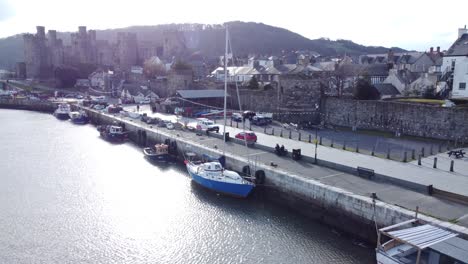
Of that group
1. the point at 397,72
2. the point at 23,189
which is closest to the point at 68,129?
the point at 23,189

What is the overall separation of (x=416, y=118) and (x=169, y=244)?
18.0 meters

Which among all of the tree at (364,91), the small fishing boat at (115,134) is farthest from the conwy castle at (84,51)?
the tree at (364,91)

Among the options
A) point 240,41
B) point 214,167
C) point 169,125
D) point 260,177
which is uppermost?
point 240,41

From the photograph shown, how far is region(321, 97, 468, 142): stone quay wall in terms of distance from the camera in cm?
2222

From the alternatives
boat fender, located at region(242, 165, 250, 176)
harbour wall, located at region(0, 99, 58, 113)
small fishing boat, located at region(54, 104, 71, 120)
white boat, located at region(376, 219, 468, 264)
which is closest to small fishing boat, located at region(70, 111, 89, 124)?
small fishing boat, located at region(54, 104, 71, 120)

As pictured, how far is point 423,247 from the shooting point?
9.47m

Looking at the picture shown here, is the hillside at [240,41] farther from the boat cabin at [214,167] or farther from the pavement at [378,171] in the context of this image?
the boat cabin at [214,167]

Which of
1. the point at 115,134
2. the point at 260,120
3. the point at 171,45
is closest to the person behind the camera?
the point at 260,120

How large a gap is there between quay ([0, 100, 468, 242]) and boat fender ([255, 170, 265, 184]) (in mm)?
170

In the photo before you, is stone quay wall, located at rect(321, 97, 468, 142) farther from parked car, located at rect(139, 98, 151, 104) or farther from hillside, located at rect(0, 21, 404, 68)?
hillside, located at rect(0, 21, 404, 68)

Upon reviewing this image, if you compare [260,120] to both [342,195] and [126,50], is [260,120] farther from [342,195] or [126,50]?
[126,50]

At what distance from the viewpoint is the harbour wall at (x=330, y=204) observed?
12141 millimetres

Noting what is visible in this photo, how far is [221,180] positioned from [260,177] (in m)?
1.72

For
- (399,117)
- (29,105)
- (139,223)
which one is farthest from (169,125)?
(29,105)
